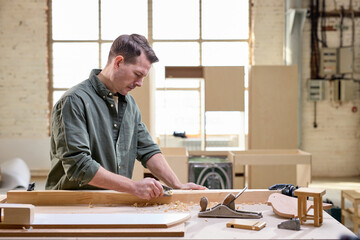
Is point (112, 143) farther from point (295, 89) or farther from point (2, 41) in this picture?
point (2, 41)

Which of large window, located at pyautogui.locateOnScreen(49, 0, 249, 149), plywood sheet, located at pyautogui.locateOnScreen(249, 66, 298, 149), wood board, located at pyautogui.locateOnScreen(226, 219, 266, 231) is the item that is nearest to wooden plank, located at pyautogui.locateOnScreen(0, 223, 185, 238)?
wood board, located at pyautogui.locateOnScreen(226, 219, 266, 231)

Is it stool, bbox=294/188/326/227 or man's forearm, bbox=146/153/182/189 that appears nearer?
stool, bbox=294/188/326/227

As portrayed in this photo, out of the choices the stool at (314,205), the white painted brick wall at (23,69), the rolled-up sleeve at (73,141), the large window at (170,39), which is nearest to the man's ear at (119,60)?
the rolled-up sleeve at (73,141)

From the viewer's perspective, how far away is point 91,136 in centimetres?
202

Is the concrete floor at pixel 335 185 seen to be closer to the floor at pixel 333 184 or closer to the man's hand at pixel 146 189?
the floor at pixel 333 184

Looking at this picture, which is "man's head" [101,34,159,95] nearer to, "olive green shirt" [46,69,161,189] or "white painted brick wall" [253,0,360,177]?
"olive green shirt" [46,69,161,189]

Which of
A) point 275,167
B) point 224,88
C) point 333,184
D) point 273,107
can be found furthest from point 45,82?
point 333,184

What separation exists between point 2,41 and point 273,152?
5.46 metres

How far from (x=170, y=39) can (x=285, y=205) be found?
6.48 m

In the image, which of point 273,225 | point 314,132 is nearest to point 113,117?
point 273,225

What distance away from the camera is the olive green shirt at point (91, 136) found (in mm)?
1839

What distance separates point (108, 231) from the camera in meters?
1.41

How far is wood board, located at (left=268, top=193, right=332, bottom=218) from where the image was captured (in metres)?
1.62

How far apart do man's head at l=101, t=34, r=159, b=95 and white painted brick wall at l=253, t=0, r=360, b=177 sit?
5.84 m
